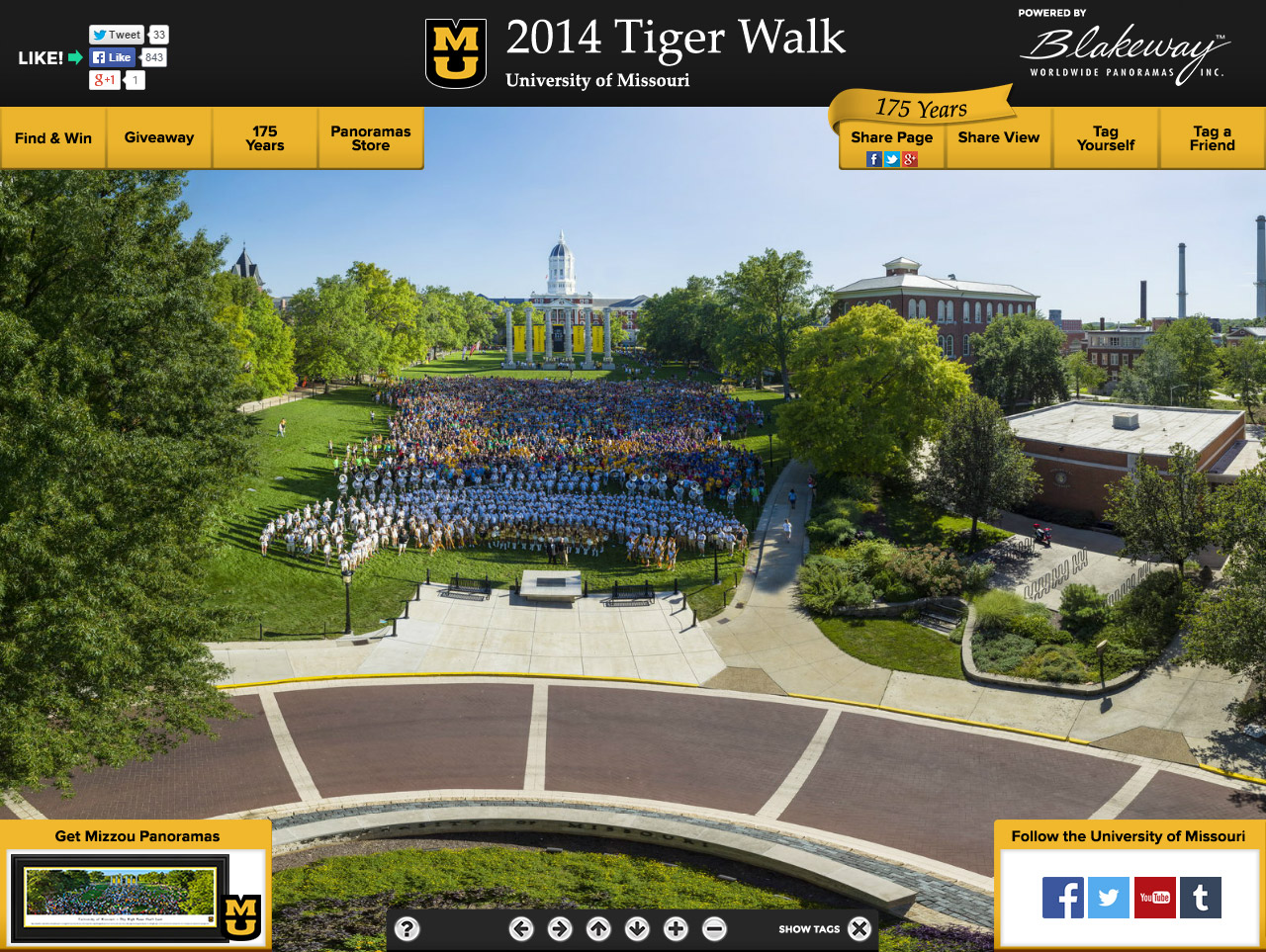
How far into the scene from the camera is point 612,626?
2419cm

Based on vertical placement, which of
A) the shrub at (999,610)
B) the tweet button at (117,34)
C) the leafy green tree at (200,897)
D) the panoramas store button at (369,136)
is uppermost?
the tweet button at (117,34)

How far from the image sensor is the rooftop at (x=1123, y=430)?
35625mm

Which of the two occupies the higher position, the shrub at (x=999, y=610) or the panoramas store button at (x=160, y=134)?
the panoramas store button at (x=160, y=134)

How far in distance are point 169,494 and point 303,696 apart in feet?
24.2

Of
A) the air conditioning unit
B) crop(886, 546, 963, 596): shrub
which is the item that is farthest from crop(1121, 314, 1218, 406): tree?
crop(886, 546, 963, 596): shrub

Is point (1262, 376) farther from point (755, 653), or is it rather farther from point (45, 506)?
point (45, 506)

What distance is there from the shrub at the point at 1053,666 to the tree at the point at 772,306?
40.4 metres

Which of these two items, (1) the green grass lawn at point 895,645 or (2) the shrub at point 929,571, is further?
(2) the shrub at point 929,571

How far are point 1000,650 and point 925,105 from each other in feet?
57.8

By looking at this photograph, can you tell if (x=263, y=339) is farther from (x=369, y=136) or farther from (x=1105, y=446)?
(x=369, y=136)

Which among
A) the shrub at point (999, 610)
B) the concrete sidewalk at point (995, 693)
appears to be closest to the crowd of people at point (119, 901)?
the concrete sidewalk at point (995, 693)

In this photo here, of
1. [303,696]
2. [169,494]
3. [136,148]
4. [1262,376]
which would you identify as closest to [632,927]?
[136,148]

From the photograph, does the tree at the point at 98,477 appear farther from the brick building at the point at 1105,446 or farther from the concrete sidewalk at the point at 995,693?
the brick building at the point at 1105,446

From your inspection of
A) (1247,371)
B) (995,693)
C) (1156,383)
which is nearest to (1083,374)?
(1156,383)
